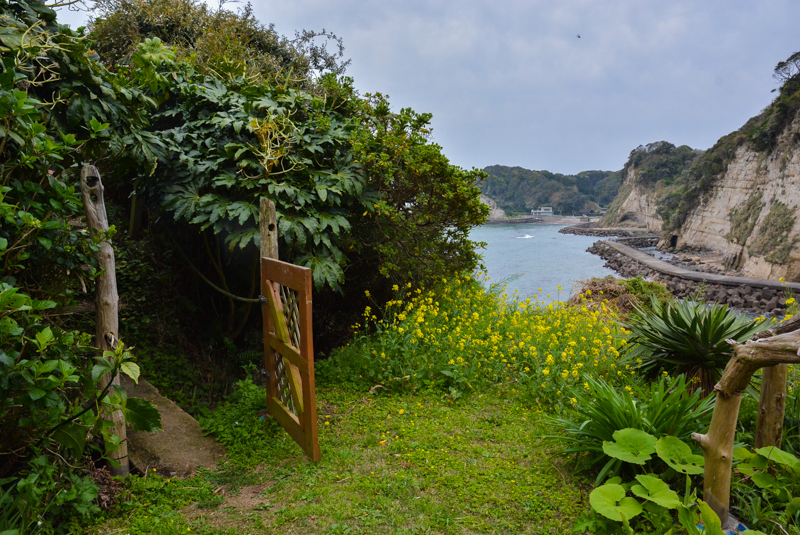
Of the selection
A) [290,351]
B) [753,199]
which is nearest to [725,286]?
[753,199]

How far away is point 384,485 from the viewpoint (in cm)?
308

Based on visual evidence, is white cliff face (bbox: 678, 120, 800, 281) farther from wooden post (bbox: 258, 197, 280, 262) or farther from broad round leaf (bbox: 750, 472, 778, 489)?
wooden post (bbox: 258, 197, 280, 262)

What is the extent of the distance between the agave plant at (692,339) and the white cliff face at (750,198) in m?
27.4

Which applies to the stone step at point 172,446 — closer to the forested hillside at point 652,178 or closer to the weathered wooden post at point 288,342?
the weathered wooden post at point 288,342

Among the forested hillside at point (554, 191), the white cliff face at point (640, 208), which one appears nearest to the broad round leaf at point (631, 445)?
the forested hillside at point (554, 191)

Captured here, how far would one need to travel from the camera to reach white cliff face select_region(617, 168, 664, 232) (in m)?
62.2

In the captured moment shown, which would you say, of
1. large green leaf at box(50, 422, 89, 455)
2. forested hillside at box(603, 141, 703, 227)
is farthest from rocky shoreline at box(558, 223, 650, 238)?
large green leaf at box(50, 422, 89, 455)

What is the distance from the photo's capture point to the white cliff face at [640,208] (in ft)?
204

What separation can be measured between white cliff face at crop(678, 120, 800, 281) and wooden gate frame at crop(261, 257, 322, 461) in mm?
30394

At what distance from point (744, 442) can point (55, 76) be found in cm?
548

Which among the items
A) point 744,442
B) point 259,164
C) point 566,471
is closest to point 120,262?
point 259,164

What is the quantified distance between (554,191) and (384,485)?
2919 inches

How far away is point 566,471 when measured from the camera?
10.7 feet

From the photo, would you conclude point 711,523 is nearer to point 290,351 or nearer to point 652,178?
A: point 290,351
